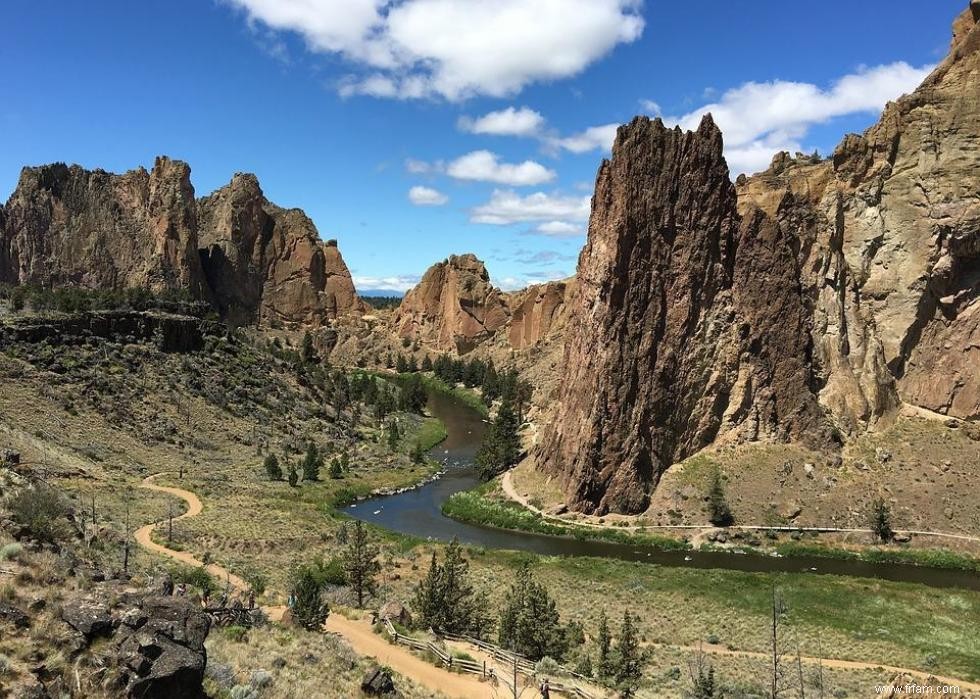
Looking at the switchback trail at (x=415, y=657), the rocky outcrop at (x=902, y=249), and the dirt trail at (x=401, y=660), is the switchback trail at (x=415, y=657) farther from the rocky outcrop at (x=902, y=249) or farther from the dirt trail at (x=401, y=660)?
the rocky outcrop at (x=902, y=249)

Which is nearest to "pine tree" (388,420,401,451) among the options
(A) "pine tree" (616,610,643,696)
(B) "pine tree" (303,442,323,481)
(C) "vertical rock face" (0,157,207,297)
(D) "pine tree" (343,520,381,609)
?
(B) "pine tree" (303,442,323,481)

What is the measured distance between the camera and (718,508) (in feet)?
169

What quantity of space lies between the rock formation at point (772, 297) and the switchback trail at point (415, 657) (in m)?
26.1

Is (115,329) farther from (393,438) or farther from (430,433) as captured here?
(430,433)

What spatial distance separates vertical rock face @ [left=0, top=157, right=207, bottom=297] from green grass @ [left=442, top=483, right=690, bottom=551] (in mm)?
98753

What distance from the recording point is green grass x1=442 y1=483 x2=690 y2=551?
50344 millimetres

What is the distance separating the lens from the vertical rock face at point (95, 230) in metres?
135

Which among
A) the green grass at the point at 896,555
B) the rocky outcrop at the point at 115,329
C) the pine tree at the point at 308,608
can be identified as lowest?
the green grass at the point at 896,555

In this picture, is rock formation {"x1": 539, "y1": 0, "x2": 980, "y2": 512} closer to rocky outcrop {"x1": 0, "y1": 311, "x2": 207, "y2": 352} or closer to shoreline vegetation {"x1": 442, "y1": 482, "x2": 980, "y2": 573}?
shoreline vegetation {"x1": 442, "y1": 482, "x2": 980, "y2": 573}

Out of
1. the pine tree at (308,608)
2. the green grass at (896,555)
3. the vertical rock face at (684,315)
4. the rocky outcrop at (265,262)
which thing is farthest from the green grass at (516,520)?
the rocky outcrop at (265,262)

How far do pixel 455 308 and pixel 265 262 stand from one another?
158 feet

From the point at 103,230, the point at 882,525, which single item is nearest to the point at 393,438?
the point at 882,525

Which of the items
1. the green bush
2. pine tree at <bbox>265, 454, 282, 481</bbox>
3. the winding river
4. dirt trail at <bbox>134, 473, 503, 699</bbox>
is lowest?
the winding river

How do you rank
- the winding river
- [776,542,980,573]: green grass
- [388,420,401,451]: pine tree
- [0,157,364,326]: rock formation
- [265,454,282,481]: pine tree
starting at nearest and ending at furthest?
the winding river < [776,542,980,573]: green grass < [265,454,282,481]: pine tree < [388,420,401,451]: pine tree < [0,157,364,326]: rock formation
